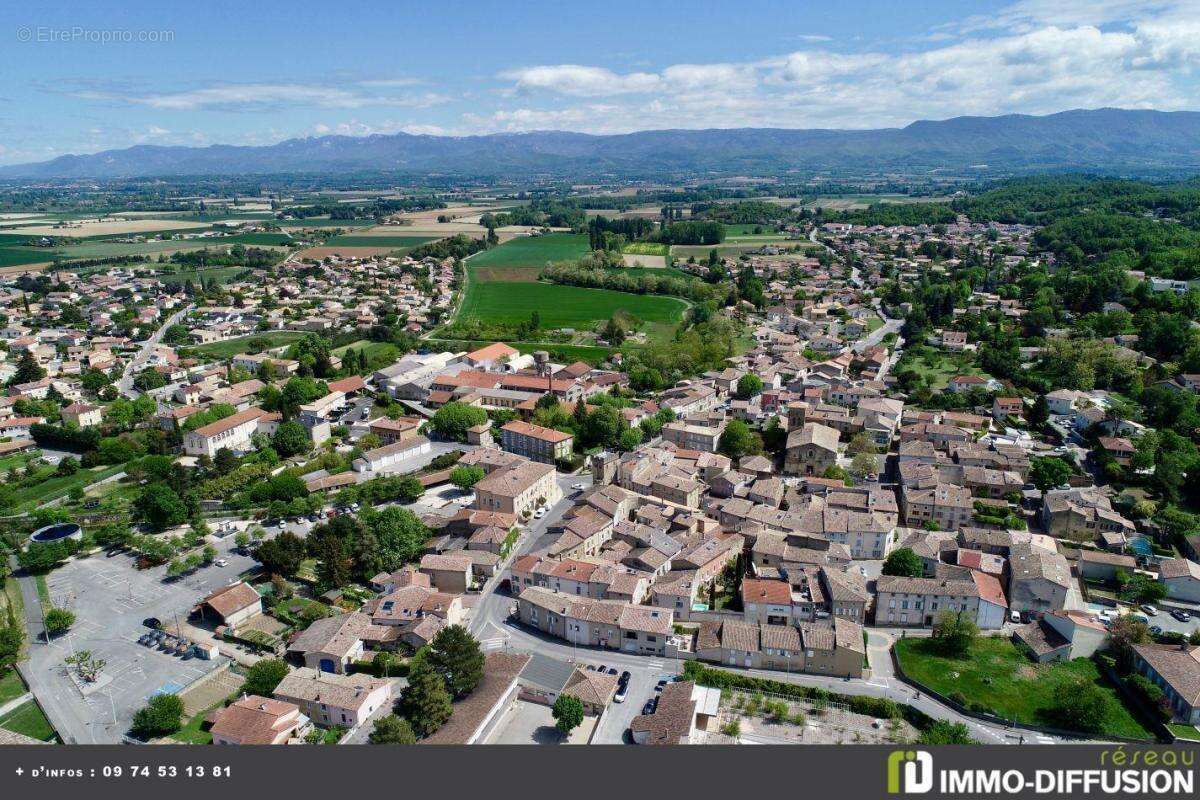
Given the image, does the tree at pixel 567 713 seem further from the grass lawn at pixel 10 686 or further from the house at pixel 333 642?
the grass lawn at pixel 10 686

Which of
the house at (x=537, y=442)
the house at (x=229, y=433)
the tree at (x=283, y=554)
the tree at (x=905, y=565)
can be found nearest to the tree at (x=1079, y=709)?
the tree at (x=905, y=565)

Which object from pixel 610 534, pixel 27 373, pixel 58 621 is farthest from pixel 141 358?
pixel 610 534

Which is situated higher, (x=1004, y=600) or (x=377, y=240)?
(x=377, y=240)

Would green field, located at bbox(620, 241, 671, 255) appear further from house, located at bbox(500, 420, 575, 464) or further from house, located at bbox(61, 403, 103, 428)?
house, located at bbox(61, 403, 103, 428)

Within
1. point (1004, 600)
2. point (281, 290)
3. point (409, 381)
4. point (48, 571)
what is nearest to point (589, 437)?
point (409, 381)

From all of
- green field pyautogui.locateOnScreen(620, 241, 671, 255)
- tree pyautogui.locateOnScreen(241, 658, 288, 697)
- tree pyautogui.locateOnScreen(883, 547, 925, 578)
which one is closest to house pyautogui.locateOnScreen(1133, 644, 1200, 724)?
tree pyautogui.locateOnScreen(883, 547, 925, 578)

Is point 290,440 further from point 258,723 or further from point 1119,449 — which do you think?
point 1119,449

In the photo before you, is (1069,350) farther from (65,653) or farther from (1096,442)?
(65,653)
